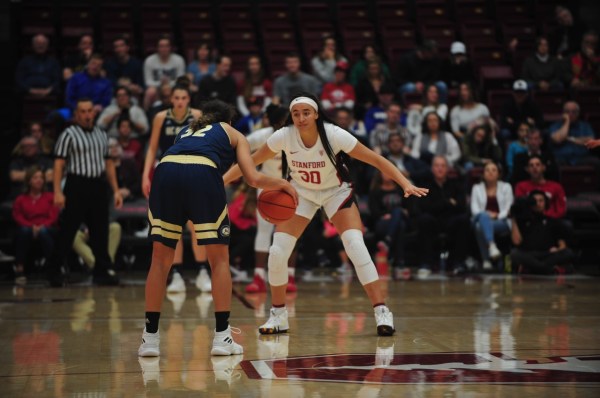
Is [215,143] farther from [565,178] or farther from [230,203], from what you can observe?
[565,178]

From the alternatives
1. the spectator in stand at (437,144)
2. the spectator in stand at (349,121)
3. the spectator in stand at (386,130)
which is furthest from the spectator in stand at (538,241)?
the spectator in stand at (349,121)

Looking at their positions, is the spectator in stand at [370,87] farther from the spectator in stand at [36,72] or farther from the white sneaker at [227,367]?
the white sneaker at [227,367]

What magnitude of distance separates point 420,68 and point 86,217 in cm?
595

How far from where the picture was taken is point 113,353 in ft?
18.6

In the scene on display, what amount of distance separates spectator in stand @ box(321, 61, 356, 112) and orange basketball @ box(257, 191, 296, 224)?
6941 millimetres

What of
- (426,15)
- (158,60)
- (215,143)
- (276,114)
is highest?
(426,15)

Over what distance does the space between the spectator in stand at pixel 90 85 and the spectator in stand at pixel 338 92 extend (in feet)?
9.51

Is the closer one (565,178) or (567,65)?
(565,178)

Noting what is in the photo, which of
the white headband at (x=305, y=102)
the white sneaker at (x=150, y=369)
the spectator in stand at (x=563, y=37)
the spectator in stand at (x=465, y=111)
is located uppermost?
the spectator in stand at (x=563, y=37)

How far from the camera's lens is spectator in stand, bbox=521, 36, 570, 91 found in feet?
45.9

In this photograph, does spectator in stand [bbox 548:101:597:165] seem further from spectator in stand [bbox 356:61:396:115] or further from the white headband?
the white headband

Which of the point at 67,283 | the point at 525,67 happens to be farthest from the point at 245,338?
the point at 525,67

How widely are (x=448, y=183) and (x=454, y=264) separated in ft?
3.19

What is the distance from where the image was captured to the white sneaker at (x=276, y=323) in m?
6.39
